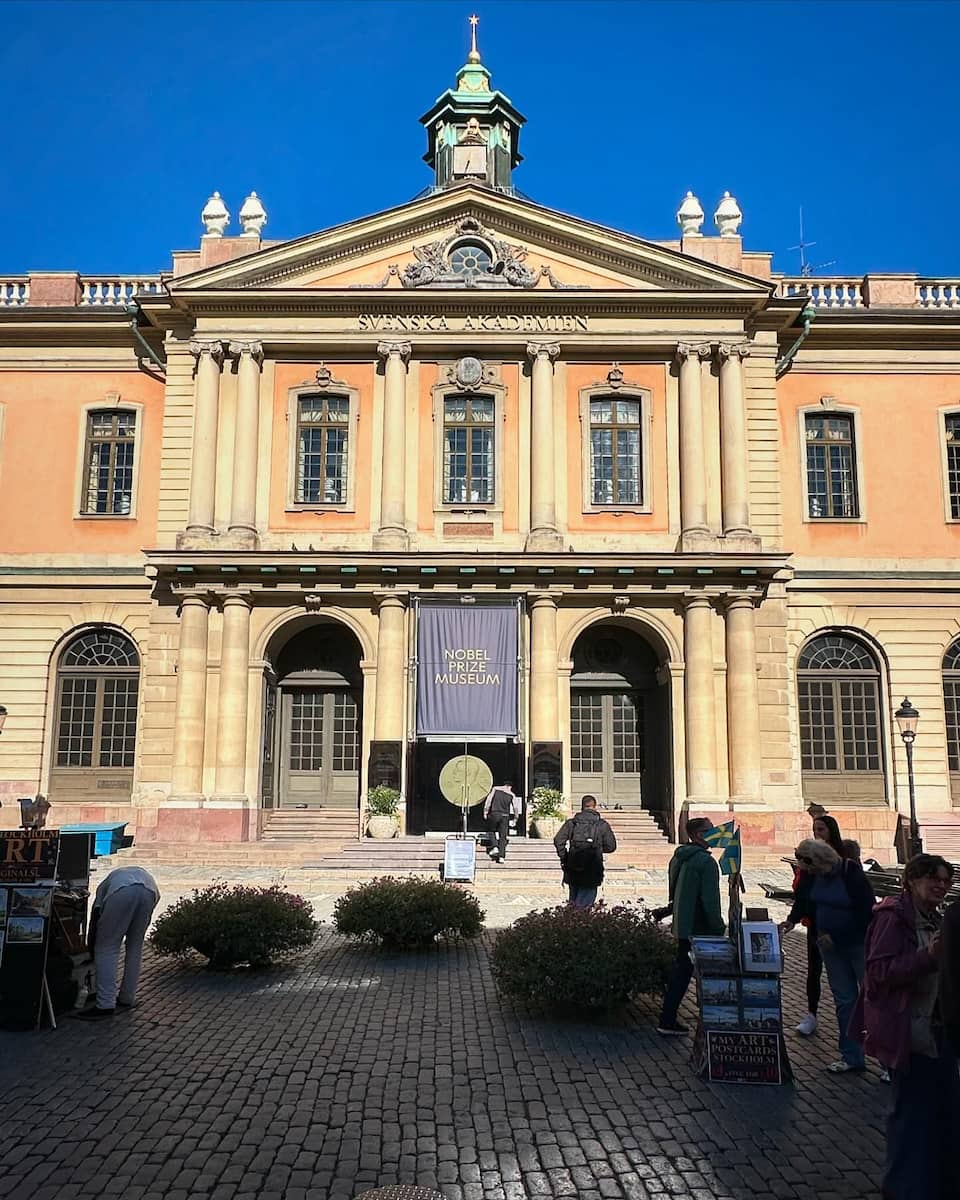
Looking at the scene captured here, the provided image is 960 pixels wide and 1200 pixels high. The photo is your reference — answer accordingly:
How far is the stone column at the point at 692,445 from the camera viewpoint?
78.4 feet

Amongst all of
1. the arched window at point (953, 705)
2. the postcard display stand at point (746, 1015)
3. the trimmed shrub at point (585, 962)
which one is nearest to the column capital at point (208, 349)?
the trimmed shrub at point (585, 962)

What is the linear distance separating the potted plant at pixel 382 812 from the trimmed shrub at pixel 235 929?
33.4ft

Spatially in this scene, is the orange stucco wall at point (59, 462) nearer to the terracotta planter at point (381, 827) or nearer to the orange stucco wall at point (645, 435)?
the terracotta planter at point (381, 827)

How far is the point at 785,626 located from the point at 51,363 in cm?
1943

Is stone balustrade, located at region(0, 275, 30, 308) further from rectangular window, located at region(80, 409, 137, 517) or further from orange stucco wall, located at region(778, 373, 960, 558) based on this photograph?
orange stucco wall, located at region(778, 373, 960, 558)

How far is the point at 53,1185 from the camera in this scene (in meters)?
5.89

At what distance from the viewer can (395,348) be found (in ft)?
80.0

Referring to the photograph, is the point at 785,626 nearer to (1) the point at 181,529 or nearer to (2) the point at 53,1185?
(1) the point at 181,529

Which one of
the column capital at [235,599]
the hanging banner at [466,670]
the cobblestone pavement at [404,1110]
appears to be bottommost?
the cobblestone pavement at [404,1110]

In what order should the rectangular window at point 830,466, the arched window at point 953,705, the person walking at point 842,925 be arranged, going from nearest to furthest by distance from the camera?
the person walking at point 842,925 < the arched window at point 953,705 < the rectangular window at point 830,466

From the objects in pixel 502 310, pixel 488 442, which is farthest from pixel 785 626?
pixel 502 310

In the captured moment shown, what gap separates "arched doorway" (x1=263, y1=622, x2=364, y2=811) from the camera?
2448cm

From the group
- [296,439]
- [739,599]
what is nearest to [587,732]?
[739,599]

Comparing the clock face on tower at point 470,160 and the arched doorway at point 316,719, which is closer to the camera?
the arched doorway at point 316,719
